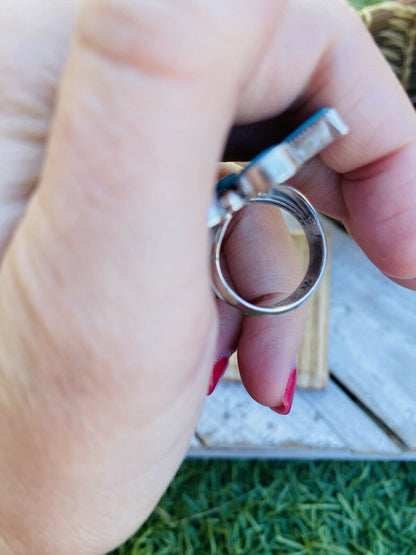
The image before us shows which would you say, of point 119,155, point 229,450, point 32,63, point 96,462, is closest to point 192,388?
point 96,462

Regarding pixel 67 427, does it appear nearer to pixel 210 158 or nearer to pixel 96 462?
pixel 96 462

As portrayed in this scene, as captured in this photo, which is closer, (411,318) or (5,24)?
(5,24)

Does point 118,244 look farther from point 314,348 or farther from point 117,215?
point 314,348

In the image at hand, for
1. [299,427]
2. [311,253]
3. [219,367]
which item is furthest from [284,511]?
[311,253]

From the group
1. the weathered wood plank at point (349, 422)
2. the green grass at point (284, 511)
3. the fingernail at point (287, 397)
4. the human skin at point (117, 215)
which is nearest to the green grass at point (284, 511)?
the green grass at point (284, 511)

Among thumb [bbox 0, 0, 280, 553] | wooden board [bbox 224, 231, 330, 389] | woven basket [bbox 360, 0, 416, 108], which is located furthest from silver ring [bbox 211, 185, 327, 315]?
woven basket [bbox 360, 0, 416, 108]

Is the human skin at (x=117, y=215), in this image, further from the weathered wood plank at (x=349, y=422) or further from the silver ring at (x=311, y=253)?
the weathered wood plank at (x=349, y=422)

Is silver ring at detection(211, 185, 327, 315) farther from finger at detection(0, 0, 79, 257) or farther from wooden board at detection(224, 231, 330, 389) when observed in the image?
wooden board at detection(224, 231, 330, 389)
